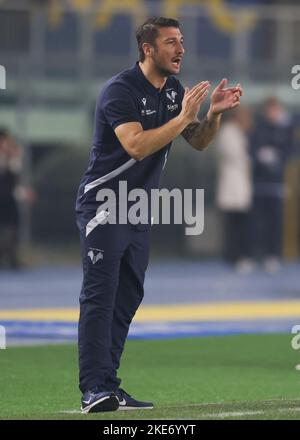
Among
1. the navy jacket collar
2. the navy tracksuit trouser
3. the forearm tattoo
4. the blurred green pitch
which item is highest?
the navy jacket collar

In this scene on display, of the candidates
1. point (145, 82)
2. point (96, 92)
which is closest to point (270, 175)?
point (96, 92)

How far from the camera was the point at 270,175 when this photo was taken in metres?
21.2

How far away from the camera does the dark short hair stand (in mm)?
8180

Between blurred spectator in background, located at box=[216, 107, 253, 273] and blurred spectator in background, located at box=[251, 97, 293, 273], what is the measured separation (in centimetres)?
16

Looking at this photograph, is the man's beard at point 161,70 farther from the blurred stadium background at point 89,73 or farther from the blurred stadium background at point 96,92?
the blurred stadium background at point 89,73

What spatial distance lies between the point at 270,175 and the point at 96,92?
2.74 meters

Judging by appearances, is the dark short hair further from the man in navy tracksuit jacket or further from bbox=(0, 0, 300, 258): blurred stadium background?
bbox=(0, 0, 300, 258): blurred stadium background

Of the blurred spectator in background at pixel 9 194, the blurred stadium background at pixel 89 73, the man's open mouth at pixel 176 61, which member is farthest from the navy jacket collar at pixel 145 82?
the blurred stadium background at pixel 89 73

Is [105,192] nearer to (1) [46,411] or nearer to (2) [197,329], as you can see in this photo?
(1) [46,411]

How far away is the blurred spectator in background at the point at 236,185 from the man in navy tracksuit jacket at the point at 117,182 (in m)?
12.5

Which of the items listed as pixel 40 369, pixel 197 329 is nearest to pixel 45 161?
pixel 197 329

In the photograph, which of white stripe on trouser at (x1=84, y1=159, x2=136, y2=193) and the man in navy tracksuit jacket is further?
white stripe on trouser at (x1=84, y1=159, x2=136, y2=193)

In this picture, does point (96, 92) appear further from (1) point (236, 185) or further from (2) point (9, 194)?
(1) point (236, 185)

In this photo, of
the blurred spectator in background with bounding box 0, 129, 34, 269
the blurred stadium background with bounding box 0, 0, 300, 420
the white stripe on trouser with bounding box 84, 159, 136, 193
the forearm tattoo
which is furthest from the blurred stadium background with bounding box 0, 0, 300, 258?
the white stripe on trouser with bounding box 84, 159, 136, 193
